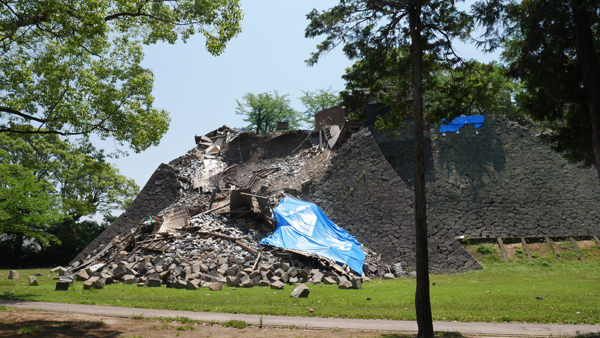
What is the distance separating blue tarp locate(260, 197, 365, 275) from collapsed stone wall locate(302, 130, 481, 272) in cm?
161

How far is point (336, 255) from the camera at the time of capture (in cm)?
1689

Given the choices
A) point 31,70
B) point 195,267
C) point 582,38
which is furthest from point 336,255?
point 31,70

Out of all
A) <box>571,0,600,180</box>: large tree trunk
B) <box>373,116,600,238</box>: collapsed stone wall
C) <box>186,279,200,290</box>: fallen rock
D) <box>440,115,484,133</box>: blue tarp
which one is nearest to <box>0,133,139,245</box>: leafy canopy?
<box>186,279,200,290</box>: fallen rock

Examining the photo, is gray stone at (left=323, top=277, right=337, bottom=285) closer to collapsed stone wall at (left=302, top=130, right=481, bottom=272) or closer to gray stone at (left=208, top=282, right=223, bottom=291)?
gray stone at (left=208, top=282, right=223, bottom=291)

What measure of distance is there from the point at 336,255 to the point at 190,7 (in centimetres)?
1087

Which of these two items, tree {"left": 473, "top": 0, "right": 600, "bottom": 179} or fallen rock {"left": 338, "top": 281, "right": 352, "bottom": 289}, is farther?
fallen rock {"left": 338, "top": 281, "right": 352, "bottom": 289}

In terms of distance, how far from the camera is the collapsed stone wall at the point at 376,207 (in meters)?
19.2

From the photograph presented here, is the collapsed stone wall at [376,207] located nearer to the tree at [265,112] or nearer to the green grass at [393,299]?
the green grass at [393,299]

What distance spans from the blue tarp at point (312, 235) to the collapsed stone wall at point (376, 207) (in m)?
1.61

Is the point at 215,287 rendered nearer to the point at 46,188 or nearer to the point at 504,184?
the point at 504,184

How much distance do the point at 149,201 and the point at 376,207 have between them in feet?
44.3

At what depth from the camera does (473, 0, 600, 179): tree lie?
343 inches

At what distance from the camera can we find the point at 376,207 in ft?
69.3

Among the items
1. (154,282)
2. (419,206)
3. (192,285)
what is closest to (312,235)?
(192,285)
